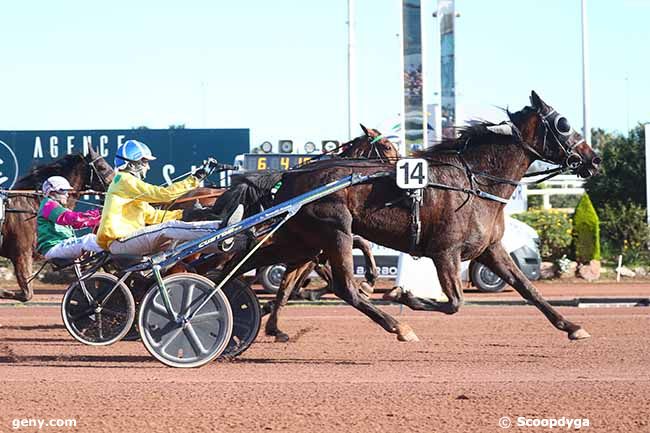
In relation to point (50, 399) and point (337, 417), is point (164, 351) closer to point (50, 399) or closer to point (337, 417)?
point (50, 399)

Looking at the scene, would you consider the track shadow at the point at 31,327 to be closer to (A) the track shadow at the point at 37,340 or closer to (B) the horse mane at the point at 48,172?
(A) the track shadow at the point at 37,340

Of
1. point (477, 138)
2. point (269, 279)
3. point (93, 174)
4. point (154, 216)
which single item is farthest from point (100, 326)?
point (269, 279)

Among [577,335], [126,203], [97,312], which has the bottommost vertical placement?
[577,335]

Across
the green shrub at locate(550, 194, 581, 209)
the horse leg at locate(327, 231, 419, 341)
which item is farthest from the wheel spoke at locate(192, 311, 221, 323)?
the green shrub at locate(550, 194, 581, 209)

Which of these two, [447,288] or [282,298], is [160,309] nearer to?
[282,298]

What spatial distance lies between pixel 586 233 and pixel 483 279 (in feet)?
→ 13.9

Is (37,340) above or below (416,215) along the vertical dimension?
below

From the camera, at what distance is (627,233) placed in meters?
23.0

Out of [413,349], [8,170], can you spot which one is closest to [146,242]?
[413,349]

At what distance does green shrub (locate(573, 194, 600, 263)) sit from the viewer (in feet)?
68.8

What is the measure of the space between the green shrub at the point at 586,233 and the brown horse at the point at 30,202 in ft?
35.9

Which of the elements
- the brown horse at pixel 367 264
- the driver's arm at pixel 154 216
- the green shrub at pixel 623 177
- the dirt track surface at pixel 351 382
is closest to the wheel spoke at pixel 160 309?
the dirt track surface at pixel 351 382

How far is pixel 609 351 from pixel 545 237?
12182 mm

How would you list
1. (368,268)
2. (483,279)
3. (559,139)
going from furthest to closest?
1. (483,279)
2. (368,268)
3. (559,139)
